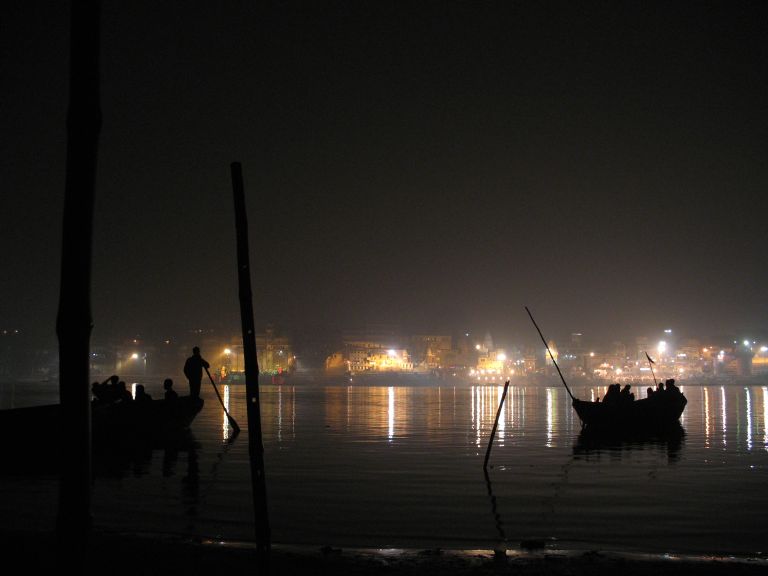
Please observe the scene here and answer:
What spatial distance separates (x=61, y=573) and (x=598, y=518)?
9.06 meters

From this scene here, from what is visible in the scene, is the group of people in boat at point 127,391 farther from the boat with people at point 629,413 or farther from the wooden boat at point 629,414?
the wooden boat at point 629,414

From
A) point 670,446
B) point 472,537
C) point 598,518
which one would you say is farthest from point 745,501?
point 670,446

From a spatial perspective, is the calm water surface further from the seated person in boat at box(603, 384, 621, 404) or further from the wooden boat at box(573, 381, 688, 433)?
the seated person in boat at box(603, 384, 621, 404)

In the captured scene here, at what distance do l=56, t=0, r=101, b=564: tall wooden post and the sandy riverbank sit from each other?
11.9 ft

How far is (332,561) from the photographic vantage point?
827 centimetres

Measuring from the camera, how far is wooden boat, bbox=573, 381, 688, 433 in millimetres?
28719

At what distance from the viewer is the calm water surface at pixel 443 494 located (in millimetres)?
10438

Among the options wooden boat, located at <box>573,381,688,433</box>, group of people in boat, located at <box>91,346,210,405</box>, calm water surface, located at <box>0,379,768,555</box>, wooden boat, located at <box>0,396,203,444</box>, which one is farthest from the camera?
wooden boat, located at <box>573,381,688,433</box>

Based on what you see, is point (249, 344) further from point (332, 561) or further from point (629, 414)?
point (629, 414)

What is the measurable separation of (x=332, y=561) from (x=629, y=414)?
23.0 m

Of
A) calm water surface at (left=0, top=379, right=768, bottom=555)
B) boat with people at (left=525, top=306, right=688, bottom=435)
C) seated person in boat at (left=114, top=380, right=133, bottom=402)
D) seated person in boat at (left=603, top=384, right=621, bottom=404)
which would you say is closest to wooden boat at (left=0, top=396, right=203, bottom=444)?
seated person in boat at (left=114, top=380, right=133, bottom=402)

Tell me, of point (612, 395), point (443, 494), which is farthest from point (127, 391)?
point (612, 395)

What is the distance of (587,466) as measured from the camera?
1847 centimetres

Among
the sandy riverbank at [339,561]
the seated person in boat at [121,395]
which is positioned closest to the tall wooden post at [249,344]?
the sandy riverbank at [339,561]
